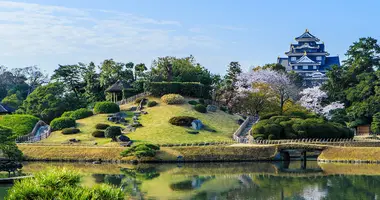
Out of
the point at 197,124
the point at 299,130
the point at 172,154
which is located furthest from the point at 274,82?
the point at 172,154

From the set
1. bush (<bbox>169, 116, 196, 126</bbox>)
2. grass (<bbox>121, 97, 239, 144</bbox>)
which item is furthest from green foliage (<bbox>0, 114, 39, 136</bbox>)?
bush (<bbox>169, 116, 196, 126</bbox>)

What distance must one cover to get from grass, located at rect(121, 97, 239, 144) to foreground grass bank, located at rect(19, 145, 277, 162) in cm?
451

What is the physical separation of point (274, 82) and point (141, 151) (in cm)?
3230

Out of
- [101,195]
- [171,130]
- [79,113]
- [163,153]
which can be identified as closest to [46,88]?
[79,113]

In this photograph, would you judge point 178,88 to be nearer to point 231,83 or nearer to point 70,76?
point 231,83

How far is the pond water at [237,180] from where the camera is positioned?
3800cm

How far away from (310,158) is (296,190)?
88.8 ft

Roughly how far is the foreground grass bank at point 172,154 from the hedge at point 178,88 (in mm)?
23971

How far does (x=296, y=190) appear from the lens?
39.8m

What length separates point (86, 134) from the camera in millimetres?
68438

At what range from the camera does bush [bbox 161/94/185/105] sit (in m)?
80.6

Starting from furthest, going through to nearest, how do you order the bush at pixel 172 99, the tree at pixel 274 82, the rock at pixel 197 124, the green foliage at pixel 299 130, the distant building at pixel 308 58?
the distant building at pixel 308 58, the tree at pixel 274 82, the bush at pixel 172 99, the rock at pixel 197 124, the green foliage at pixel 299 130

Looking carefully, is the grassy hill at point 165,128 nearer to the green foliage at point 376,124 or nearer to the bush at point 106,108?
the bush at point 106,108

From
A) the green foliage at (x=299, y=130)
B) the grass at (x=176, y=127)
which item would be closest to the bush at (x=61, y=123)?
the grass at (x=176, y=127)
